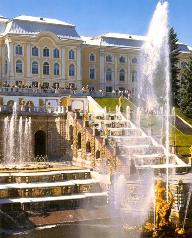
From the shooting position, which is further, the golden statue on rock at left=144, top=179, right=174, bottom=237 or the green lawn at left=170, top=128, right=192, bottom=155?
the green lawn at left=170, top=128, right=192, bottom=155

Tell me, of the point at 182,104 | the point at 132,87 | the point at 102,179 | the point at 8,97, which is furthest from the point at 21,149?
the point at 132,87

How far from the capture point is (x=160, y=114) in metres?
48.7

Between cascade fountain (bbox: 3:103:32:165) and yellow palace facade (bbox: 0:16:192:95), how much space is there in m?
14.0

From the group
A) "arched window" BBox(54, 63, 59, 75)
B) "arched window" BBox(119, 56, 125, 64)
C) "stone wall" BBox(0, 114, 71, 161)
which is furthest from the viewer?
"arched window" BBox(119, 56, 125, 64)

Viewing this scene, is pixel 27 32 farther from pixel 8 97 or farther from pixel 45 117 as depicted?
pixel 45 117

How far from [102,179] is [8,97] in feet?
64.3

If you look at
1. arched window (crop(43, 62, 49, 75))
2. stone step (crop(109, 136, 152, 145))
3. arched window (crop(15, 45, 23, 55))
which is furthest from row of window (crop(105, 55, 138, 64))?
stone step (crop(109, 136, 152, 145))

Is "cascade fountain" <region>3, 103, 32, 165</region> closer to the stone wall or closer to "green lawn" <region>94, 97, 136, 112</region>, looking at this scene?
the stone wall

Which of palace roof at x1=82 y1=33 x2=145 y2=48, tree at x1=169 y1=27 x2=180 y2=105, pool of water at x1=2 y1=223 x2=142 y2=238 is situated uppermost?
palace roof at x1=82 y1=33 x2=145 y2=48

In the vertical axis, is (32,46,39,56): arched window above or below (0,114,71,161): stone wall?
above

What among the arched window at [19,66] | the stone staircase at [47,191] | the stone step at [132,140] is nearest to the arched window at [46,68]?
the arched window at [19,66]

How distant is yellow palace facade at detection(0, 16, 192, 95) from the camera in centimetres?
5988

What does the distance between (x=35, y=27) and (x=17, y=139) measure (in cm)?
2023

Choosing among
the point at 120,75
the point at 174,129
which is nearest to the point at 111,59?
the point at 120,75
